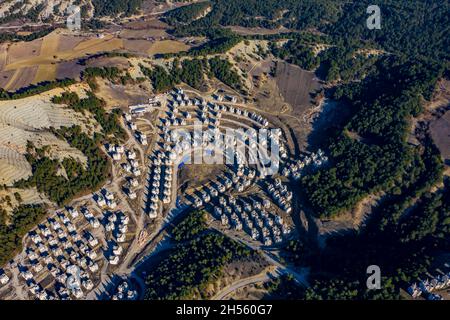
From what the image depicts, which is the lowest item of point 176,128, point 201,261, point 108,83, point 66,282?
point 66,282

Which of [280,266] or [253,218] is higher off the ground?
[253,218]

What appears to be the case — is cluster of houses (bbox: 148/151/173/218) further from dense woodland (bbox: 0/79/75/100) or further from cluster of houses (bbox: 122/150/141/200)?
dense woodland (bbox: 0/79/75/100)

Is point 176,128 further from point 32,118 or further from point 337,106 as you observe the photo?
point 337,106

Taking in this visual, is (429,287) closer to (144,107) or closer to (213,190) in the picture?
(213,190)

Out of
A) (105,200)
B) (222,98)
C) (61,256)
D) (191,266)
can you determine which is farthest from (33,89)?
(191,266)

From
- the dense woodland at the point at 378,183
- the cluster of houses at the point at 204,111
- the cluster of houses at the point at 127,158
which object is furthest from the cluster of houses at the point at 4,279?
the cluster of houses at the point at 204,111

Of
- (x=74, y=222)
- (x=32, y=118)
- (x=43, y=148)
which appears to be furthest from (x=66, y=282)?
(x=32, y=118)
